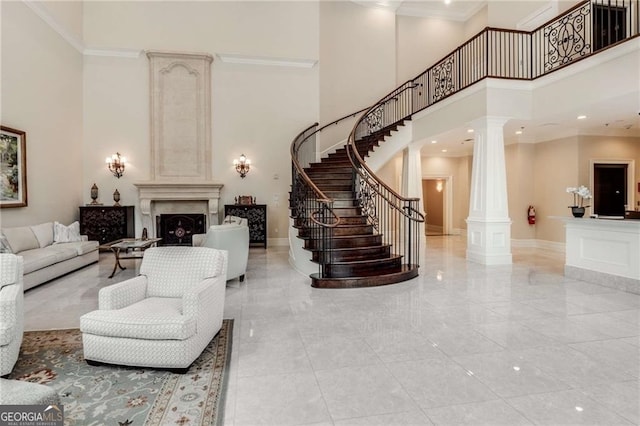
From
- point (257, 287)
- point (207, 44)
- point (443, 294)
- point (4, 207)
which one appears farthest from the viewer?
point (207, 44)

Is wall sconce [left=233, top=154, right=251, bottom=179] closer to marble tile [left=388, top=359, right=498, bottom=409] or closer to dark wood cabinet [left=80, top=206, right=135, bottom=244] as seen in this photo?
dark wood cabinet [left=80, top=206, right=135, bottom=244]

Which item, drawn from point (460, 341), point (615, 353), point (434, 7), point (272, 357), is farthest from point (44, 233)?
point (434, 7)

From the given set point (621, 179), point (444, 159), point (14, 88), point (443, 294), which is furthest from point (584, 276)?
point (14, 88)

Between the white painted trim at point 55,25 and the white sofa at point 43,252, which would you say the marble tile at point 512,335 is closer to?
the white sofa at point 43,252

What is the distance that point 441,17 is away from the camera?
1164 centimetres

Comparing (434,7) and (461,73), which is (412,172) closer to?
(461,73)

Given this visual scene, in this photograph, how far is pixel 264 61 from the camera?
31.8ft

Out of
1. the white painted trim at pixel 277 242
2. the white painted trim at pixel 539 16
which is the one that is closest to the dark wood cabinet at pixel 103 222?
the white painted trim at pixel 277 242

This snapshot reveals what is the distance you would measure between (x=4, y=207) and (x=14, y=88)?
2221 mm

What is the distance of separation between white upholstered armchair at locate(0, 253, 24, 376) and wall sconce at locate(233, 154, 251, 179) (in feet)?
22.3

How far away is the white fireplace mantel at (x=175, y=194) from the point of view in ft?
29.2

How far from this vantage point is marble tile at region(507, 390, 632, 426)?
6.71 ft

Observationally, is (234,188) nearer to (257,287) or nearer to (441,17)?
(257,287)

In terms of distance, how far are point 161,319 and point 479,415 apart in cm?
228
